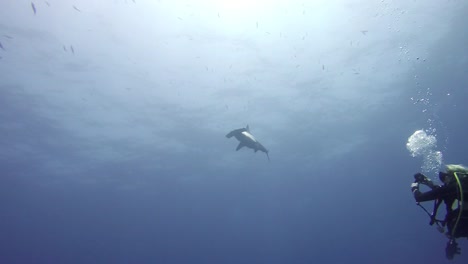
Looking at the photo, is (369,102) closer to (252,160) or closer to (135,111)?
(252,160)

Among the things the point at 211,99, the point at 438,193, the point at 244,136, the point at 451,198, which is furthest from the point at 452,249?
the point at 211,99

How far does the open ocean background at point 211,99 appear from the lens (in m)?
16.9

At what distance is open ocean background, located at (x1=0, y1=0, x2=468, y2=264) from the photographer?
16875 millimetres

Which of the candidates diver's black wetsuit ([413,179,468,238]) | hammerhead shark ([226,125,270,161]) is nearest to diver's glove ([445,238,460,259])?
diver's black wetsuit ([413,179,468,238])

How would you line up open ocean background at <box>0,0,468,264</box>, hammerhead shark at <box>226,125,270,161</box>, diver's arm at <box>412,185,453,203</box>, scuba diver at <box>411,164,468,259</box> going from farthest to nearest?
open ocean background at <box>0,0,468,264</box>
hammerhead shark at <box>226,125,270,161</box>
diver's arm at <box>412,185,453,203</box>
scuba diver at <box>411,164,468,259</box>

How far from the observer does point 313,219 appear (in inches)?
3693

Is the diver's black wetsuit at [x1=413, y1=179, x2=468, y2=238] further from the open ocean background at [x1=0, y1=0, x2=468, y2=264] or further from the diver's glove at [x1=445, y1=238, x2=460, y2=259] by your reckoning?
the open ocean background at [x1=0, y1=0, x2=468, y2=264]

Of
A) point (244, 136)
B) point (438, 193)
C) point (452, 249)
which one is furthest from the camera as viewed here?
point (244, 136)

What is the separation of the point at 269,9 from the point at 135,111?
44.0ft

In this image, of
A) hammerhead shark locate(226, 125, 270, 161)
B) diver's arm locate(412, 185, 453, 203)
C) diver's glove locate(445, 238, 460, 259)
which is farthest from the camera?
hammerhead shark locate(226, 125, 270, 161)

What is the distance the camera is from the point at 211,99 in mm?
25000

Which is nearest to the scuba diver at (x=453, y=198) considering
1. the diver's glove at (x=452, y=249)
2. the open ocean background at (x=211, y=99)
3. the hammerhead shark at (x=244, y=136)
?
the diver's glove at (x=452, y=249)

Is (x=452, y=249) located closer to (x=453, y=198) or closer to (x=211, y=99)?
(x=453, y=198)

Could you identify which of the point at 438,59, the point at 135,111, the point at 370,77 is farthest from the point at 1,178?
the point at 438,59
